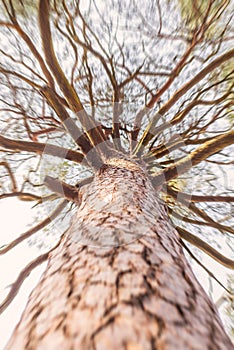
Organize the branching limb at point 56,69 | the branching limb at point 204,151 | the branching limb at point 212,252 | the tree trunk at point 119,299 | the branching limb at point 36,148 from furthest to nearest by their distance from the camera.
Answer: the branching limb at point 212,252 → the branching limb at point 36,148 → the branching limb at point 204,151 → the branching limb at point 56,69 → the tree trunk at point 119,299

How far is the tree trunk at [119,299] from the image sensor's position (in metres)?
0.48

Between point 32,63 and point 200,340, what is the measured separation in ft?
10.6

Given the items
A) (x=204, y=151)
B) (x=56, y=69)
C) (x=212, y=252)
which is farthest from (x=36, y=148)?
(x=212, y=252)

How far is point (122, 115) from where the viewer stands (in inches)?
144

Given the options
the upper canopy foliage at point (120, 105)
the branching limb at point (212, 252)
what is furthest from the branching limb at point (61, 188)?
the branching limb at point (212, 252)

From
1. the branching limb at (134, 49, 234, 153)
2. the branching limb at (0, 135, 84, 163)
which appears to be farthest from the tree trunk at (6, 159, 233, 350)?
the branching limb at (134, 49, 234, 153)

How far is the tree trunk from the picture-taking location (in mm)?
477

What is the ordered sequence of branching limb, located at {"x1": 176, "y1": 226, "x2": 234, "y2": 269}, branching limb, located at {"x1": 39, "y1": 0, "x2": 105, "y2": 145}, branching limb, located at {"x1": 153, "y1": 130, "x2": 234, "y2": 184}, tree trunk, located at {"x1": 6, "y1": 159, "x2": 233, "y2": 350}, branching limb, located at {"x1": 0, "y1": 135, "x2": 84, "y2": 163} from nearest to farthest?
tree trunk, located at {"x1": 6, "y1": 159, "x2": 233, "y2": 350} < branching limb, located at {"x1": 39, "y1": 0, "x2": 105, "y2": 145} < branching limb, located at {"x1": 153, "y1": 130, "x2": 234, "y2": 184} < branching limb, located at {"x1": 0, "y1": 135, "x2": 84, "y2": 163} < branching limb, located at {"x1": 176, "y1": 226, "x2": 234, "y2": 269}

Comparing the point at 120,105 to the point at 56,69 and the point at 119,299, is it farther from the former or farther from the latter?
the point at 119,299

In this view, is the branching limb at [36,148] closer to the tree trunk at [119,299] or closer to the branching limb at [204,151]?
the branching limb at [204,151]

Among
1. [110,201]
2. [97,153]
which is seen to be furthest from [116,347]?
[97,153]

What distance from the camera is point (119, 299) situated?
1.87 feet

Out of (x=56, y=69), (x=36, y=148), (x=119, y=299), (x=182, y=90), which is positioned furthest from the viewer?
(x=182, y=90)

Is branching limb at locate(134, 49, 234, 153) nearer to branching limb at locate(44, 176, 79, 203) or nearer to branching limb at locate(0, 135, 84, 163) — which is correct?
branching limb at locate(0, 135, 84, 163)
